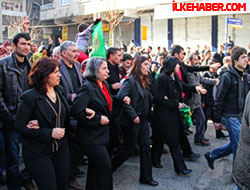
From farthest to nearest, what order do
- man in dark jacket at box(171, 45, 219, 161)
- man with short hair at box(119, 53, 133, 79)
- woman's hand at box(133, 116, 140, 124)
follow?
man with short hair at box(119, 53, 133, 79)
man in dark jacket at box(171, 45, 219, 161)
woman's hand at box(133, 116, 140, 124)

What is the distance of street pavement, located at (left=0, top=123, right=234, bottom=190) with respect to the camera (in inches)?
196

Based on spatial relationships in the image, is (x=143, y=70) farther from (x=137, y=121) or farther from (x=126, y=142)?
(x=126, y=142)

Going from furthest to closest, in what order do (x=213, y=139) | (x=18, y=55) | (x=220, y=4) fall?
(x=220, y=4) → (x=213, y=139) → (x=18, y=55)


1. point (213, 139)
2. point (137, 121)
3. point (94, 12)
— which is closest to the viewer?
point (137, 121)

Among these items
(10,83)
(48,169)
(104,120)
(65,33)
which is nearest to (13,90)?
(10,83)

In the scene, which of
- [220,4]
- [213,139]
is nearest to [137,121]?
[213,139]

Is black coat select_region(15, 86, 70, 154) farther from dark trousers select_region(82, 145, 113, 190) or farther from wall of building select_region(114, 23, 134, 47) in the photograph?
wall of building select_region(114, 23, 134, 47)

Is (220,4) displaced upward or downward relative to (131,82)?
upward

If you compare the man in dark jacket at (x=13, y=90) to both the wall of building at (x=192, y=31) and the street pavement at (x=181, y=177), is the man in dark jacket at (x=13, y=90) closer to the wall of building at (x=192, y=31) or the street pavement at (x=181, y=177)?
the street pavement at (x=181, y=177)

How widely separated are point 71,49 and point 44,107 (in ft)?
4.91

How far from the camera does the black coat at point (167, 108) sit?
17.6 ft

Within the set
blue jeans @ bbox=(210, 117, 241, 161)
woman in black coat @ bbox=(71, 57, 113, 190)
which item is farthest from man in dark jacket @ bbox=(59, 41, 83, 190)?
blue jeans @ bbox=(210, 117, 241, 161)

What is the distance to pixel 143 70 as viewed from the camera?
16.7 ft

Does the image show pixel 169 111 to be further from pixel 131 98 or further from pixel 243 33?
pixel 243 33
